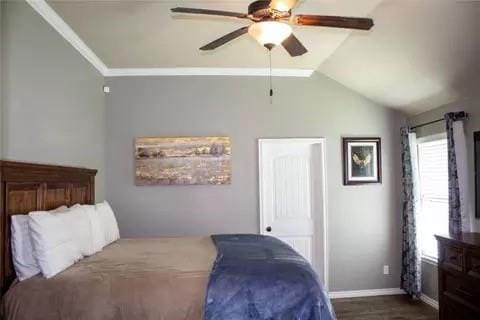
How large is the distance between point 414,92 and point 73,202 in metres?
3.71

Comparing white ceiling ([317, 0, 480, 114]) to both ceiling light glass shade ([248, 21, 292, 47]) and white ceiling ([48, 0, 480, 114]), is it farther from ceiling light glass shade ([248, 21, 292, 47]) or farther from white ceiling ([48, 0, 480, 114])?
ceiling light glass shade ([248, 21, 292, 47])

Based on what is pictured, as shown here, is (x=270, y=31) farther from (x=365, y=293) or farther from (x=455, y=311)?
(x=365, y=293)

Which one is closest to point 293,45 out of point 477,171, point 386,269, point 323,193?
point 477,171

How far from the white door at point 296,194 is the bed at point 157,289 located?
2096mm

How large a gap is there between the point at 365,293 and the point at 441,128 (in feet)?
7.26

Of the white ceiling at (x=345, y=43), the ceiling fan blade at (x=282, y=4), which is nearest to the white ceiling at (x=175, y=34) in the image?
the white ceiling at (x=345, y=43)

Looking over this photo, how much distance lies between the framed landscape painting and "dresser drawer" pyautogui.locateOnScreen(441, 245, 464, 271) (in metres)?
2.59

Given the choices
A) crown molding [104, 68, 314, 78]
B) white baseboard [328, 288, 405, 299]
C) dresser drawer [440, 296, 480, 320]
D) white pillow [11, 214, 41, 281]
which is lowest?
white baseboard [328, 288, 405, 299]

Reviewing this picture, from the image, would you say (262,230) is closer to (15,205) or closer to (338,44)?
(338,44)

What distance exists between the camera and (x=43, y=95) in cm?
289

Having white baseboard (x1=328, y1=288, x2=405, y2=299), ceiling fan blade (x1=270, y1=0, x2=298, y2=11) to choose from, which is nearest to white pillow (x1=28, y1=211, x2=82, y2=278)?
ceiling fan blade (x1=270, y1=0, x2=298, y2=11)

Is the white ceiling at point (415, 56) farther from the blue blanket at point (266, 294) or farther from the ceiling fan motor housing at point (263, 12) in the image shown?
the blue blanket at point (266, 294)

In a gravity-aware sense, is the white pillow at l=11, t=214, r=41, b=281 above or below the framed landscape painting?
below

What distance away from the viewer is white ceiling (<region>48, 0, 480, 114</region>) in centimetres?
286
